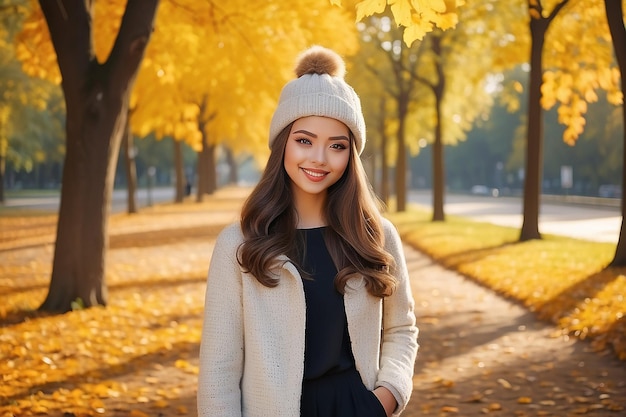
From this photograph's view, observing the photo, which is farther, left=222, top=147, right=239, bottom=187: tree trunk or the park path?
left=222, top=147, right=239, bottom=187: tree trunk

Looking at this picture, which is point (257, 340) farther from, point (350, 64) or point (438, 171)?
point (438, 171)

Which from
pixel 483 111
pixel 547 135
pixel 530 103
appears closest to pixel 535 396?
pixel 530 103

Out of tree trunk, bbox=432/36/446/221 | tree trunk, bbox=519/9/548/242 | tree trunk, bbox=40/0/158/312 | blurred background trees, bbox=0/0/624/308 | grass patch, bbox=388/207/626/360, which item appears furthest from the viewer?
tree trunk, bbox=432/36/446/221

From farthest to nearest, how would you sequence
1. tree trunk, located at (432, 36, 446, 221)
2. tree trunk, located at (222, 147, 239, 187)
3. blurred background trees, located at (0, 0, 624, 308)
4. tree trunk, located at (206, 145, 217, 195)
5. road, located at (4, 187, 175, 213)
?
tree trunk, located at (222, 147, 239, 187) → tree trunk, located at (206, 145, 217, 195) → road, located at (4, 187, 175, 213) → tree trunk, located at (432, 36, 446, 221) → blurred background trees, located at (0, 0, 624, 308)

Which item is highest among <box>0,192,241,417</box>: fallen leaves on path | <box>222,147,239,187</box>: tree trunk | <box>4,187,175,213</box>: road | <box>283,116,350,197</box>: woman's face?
<box>222,147,239,187</box>: tree trunk

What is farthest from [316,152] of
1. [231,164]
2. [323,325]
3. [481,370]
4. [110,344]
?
[231,164]

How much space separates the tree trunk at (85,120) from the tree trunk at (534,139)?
10185 mm

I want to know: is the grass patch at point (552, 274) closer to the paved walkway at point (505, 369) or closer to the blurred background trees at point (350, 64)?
the paved walkway at point (505, 369)

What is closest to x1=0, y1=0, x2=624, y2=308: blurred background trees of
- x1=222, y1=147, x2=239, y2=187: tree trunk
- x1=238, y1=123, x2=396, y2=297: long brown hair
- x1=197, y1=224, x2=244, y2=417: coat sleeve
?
x1=238, y1=123, x2=396, y2=297: long brown hair

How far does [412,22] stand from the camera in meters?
4.88

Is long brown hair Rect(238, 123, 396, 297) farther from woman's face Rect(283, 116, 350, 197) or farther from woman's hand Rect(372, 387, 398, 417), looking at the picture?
woman's hand Rect(372, 387, 398, 417)

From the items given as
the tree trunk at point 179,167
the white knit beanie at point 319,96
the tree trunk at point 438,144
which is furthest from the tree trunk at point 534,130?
the tree trunk at point 179,167

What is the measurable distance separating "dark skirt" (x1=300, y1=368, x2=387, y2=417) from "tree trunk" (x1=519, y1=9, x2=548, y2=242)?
15759 mm

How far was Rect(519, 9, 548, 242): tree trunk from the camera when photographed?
17484 millimetres
